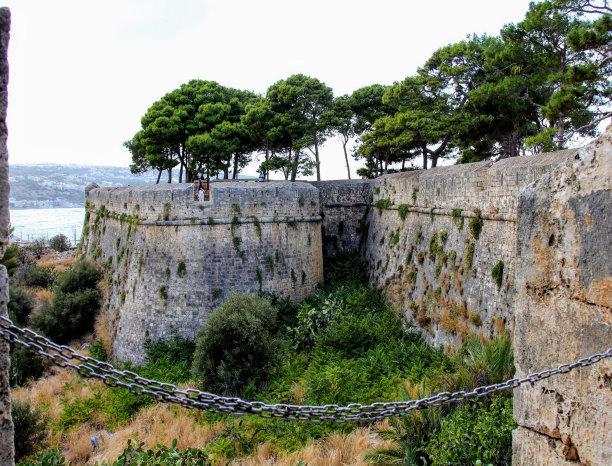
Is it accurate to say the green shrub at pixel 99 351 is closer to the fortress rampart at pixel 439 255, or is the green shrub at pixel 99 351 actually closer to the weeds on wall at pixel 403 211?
the fortress rampart at pixel 439 255

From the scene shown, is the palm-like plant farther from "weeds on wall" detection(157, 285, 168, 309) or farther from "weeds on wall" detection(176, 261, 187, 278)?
"weeds on wall" detection(157, 285, 168, 309)

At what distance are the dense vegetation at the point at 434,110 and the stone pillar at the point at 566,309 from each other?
29.6 feet

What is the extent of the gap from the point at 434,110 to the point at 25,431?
58.9 feet

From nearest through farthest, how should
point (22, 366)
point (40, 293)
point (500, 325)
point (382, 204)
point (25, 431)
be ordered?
1. point (500, 325)
2. point (25, 431)
3. point (22, 366)
4. point (382, 204)
5. point (40, 293)

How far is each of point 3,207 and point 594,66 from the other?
1316 cm

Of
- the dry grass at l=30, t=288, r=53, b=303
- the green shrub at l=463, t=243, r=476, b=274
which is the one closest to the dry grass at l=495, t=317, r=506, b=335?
the green shrub at l=463, t=243, r=476, b=274

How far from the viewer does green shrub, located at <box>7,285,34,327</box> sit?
1639 centimetres

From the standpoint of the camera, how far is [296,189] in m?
13.7

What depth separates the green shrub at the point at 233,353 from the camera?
998 centimetres

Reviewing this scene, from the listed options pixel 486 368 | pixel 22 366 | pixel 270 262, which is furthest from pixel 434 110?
pixel 22 366

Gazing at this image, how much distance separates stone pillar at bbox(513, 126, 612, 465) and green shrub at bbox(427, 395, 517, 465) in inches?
71.6

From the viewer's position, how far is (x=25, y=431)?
8.09 m

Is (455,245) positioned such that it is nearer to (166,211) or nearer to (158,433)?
(158,433)

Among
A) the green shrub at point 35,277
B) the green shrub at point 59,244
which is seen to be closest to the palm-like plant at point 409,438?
the green shrub at point 35,277
